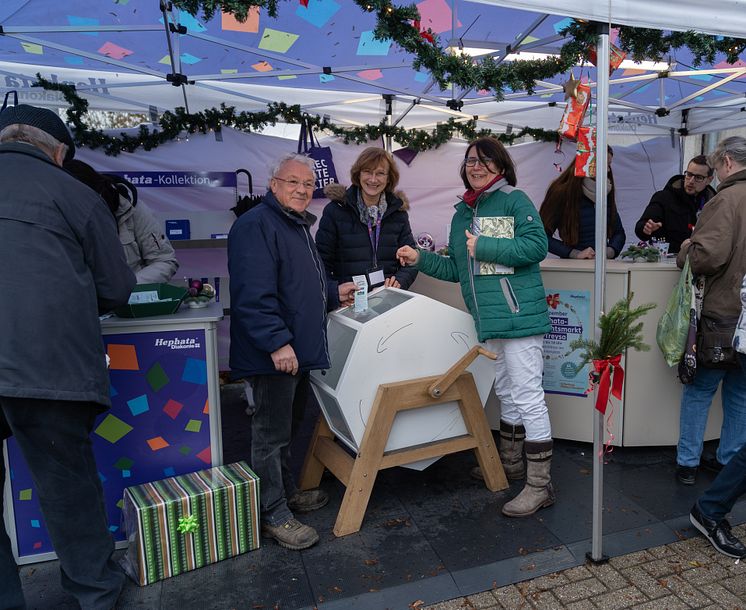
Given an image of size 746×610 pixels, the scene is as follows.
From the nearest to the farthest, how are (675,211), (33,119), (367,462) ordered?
(33,119), (367,462), (675,211)

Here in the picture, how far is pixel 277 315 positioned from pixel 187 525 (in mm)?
903

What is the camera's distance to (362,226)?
3219 millimetres

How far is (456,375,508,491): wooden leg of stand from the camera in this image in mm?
2725

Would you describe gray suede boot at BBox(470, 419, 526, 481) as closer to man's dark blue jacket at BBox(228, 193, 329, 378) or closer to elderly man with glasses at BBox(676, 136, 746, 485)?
elderly man with glasses at BBox(676, 136, 746, 485)

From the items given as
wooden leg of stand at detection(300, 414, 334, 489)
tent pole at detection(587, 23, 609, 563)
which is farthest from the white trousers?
wooden leg of stand at detection(300, 414, 334, 489)

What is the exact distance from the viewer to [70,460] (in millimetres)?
1878

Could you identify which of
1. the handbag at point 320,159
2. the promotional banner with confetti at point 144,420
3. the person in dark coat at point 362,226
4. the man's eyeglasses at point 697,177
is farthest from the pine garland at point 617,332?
the handbag at point 320,159

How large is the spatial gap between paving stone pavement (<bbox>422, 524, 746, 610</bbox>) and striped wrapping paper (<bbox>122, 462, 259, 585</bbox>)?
0.80m

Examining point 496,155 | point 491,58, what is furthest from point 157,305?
point 491,58

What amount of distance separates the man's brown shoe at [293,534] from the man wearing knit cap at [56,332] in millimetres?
672

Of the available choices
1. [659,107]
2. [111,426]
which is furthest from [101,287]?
[659,107]

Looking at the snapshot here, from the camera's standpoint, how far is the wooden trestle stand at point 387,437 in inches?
99.0

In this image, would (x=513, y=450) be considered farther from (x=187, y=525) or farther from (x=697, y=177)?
(x=697, y=177)

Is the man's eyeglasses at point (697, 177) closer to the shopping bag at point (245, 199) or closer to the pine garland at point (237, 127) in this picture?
the pine garland at point (237, 127)
